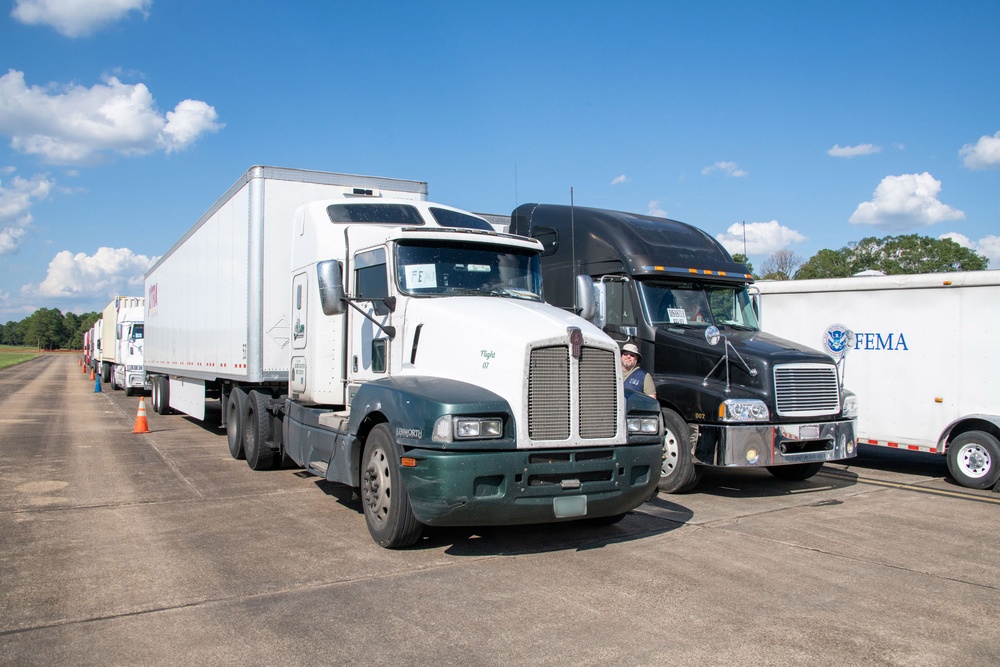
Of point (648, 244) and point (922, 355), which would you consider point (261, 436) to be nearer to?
point (648, 244)

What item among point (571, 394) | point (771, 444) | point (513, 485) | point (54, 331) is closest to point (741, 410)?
point (771, 444)

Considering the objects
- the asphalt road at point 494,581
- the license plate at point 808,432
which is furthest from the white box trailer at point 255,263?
the license plate at point 808,432

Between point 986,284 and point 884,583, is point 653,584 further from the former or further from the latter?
point 986,284

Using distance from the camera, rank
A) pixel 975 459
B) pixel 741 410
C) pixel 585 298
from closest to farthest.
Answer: pixel 585 298
pixel 741 410
pixel 975 459

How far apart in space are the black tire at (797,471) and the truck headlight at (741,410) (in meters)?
2.08

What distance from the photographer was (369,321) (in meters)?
7.93

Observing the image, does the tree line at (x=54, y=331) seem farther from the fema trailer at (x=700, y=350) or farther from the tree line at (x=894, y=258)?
the fema trailer at (x=700, y=350)

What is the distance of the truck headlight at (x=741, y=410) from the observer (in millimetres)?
8531

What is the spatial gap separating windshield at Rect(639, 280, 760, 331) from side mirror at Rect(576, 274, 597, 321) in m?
2.10

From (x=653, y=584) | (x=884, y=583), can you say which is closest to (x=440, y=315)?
(x=653, y=584)

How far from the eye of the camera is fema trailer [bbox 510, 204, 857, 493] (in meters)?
8.63

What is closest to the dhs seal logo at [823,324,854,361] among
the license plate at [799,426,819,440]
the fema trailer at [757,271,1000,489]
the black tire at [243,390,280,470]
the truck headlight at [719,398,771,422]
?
the fema trailer at [757,271,1000,489]

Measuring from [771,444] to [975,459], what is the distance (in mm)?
3349

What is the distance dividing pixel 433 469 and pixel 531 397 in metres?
0.94
